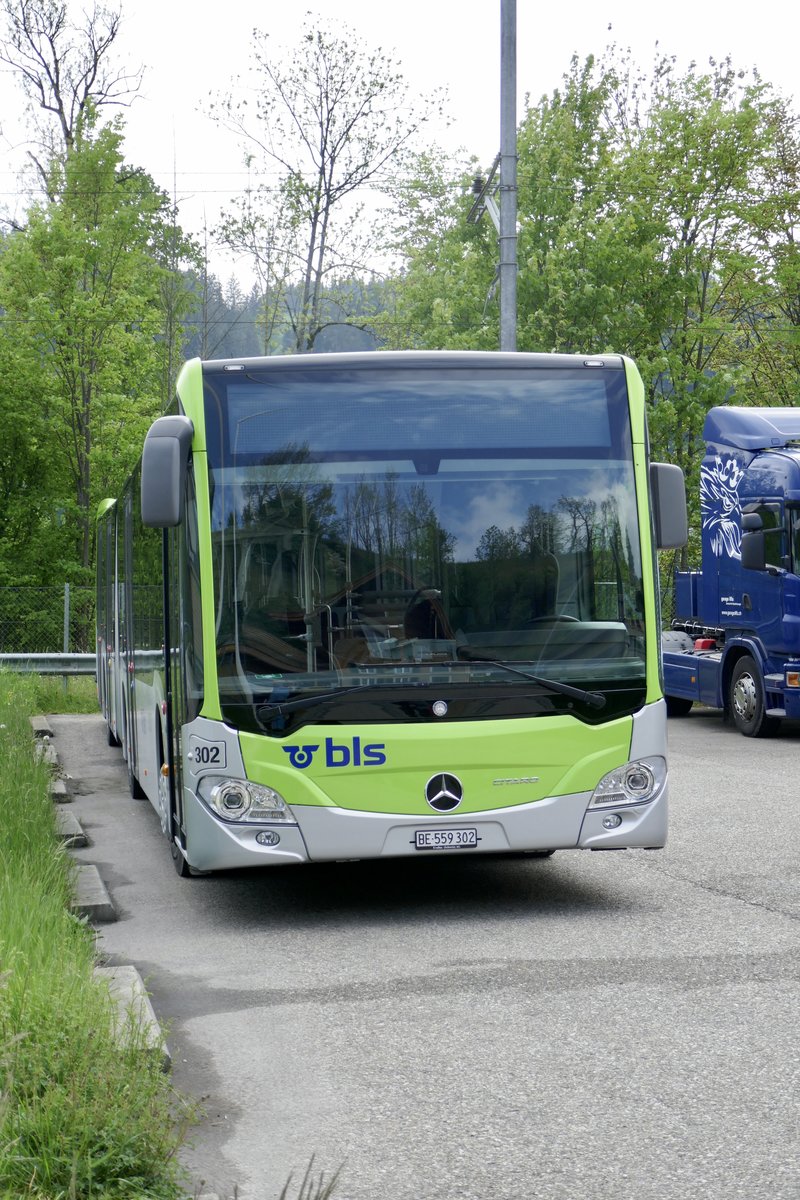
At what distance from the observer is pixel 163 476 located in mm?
8156

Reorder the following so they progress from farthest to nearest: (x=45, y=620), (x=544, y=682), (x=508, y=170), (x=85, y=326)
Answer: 1. (x=85, y=326)
2. (x=45, y=620)
3. (x=508, y=170)
4. (x=544, y=682)

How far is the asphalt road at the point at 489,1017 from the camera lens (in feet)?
15.4

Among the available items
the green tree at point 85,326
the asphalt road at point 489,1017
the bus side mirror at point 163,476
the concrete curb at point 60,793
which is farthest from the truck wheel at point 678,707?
the bus side mirror at point 163,476

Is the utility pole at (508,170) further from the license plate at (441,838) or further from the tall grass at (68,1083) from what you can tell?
the tall grass at (68,1083)

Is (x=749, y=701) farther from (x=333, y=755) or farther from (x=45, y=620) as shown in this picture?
(x=45, y=620)

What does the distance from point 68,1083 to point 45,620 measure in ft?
82.8

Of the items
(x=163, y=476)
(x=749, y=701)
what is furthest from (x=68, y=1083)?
(x=749, y=701)

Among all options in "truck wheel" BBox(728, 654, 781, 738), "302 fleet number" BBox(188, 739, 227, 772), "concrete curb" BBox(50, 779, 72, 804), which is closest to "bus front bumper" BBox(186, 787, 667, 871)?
"302 fleet number" BBox(188, 739, 227, 772)

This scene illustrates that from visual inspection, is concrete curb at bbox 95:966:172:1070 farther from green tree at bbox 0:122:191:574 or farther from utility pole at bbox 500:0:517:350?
green tree at bbox 0:122:191:574

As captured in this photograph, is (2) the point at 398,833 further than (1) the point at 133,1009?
Yes

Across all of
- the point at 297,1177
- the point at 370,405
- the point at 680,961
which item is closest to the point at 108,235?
the point at 370,405

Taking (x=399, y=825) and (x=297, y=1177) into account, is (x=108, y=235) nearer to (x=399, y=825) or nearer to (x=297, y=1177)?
(x=399, y=825)

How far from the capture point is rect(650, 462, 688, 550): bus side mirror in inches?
346

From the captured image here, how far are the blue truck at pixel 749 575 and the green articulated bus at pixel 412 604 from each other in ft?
29.1
